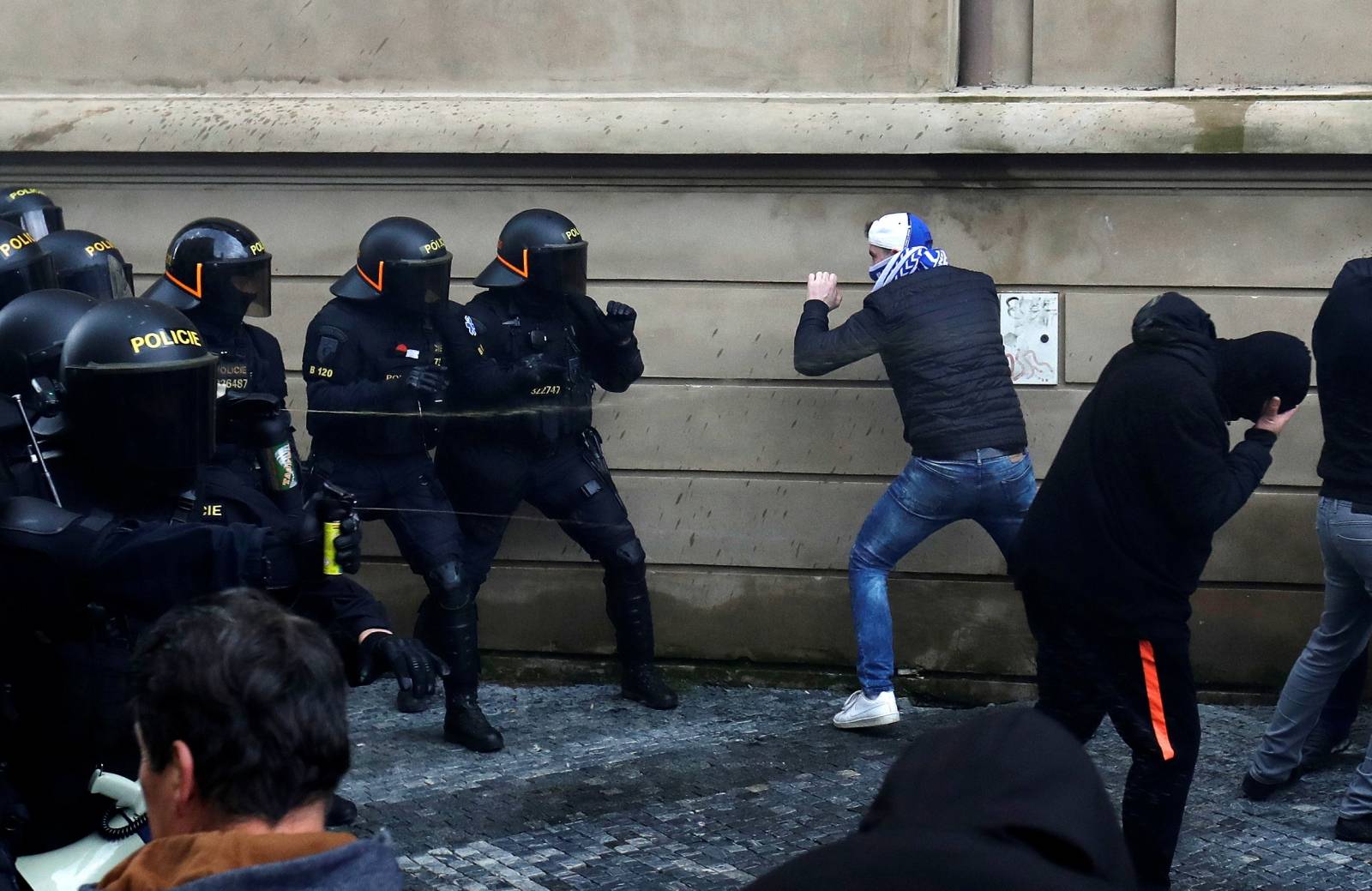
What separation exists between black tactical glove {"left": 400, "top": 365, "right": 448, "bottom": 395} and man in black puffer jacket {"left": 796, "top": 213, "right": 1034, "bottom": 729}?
50.3 inches

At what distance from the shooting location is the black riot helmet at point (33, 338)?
3.30 metres

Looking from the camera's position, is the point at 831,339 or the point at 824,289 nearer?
the point at 831,339

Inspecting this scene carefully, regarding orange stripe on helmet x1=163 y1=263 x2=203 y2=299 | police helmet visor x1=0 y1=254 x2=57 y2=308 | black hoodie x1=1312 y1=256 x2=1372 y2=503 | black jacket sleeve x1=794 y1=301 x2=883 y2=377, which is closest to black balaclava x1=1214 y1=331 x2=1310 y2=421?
black hoodie x1=1312 y1=256 x2=1372 y2=503

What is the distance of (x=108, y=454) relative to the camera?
9.67 ft

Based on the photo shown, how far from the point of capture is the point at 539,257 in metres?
5.75

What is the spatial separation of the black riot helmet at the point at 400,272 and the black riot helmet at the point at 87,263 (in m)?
0.75

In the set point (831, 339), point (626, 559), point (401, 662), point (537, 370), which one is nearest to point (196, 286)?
point (537, 370)

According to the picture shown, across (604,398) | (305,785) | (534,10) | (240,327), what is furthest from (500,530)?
(305,785)

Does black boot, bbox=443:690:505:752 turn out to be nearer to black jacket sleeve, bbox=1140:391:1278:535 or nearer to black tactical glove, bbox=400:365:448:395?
black tactical glove, bbox=400:365:448:395

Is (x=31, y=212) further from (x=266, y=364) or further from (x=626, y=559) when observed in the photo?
(x=626, y=559)

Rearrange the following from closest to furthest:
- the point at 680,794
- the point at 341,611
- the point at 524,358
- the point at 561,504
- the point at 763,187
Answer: the point at 341,611
the point at 680,794
the point at 524,358
the point at 561,504
the point at 763,187

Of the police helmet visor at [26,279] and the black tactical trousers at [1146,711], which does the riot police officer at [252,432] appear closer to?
the police helmet visor at [26,279]

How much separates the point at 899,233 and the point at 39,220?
10.8ft

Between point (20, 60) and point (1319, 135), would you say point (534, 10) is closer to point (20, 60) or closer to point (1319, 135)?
point (20, 60)
